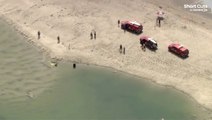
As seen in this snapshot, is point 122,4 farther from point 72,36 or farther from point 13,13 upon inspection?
point 13,13

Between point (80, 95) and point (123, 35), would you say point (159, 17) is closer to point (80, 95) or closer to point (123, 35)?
point (123, 35)

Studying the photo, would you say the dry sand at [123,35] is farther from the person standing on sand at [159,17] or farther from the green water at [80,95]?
the green water at [80,95]

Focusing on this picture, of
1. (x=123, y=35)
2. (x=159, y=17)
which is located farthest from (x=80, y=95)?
(x=159, y=17)

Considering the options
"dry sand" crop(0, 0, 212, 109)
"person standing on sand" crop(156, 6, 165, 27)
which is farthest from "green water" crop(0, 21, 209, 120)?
"person standing on sand" crop(156, 6, 165, 27)

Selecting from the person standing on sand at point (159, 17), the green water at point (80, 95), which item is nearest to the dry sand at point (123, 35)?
the person standing on sand at point (159, 17)

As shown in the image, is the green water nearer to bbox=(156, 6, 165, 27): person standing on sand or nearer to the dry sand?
the dry sand

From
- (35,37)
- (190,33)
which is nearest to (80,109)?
(35,37)
